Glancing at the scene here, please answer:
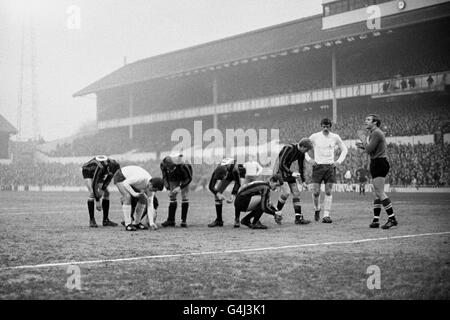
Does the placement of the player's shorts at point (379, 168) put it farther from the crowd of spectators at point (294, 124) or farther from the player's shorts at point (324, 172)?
the crowd of spectators at point (294, 124)

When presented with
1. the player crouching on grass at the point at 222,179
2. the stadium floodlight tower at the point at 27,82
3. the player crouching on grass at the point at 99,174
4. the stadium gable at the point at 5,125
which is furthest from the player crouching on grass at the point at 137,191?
the stadium gable at the point at 5,125

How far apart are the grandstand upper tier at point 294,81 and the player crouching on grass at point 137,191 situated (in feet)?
80.7

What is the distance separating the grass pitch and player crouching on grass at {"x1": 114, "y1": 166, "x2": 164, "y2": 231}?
0.46 m

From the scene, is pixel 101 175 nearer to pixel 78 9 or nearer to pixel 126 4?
pixel 78 9

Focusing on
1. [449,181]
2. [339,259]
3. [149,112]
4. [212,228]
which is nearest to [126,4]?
[212,228]

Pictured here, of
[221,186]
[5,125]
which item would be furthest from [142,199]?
[5,125]

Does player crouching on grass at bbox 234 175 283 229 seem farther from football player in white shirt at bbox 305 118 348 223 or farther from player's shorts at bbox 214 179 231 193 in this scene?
football player in white shirt at bbox 305 118 348 223

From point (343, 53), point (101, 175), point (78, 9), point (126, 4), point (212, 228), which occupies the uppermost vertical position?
point (343, 53)

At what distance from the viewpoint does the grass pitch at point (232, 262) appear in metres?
5.21

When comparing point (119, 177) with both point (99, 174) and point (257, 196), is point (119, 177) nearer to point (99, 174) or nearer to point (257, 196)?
point (99, 174)
